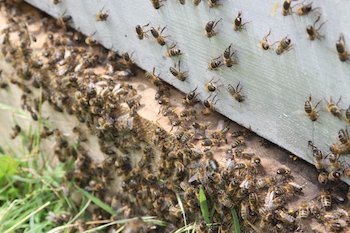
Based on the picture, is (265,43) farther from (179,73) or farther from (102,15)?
(102,15)

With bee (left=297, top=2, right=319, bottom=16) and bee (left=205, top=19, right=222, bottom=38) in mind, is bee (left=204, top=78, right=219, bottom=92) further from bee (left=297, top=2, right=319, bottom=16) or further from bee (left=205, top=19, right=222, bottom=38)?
bee (left=297, top=2, right=319, bottom=16)

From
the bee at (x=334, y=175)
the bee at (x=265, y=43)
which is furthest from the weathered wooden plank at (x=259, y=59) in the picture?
the bee at (x=334, y=175)

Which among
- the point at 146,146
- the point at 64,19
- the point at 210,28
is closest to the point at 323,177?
the point at 210,28

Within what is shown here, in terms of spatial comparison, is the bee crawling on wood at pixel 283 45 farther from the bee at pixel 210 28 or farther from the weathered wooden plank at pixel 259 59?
the bee at pixel 210 28

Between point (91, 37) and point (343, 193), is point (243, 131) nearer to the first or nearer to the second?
point (343, 193)

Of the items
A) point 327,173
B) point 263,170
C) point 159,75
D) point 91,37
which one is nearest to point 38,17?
point 91,37

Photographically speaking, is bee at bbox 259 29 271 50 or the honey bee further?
the honey bee

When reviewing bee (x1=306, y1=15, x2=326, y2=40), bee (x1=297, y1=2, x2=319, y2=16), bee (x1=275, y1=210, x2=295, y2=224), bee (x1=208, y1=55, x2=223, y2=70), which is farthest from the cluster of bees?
bee (x1=297, y1=2, x2=319, y2=16)
